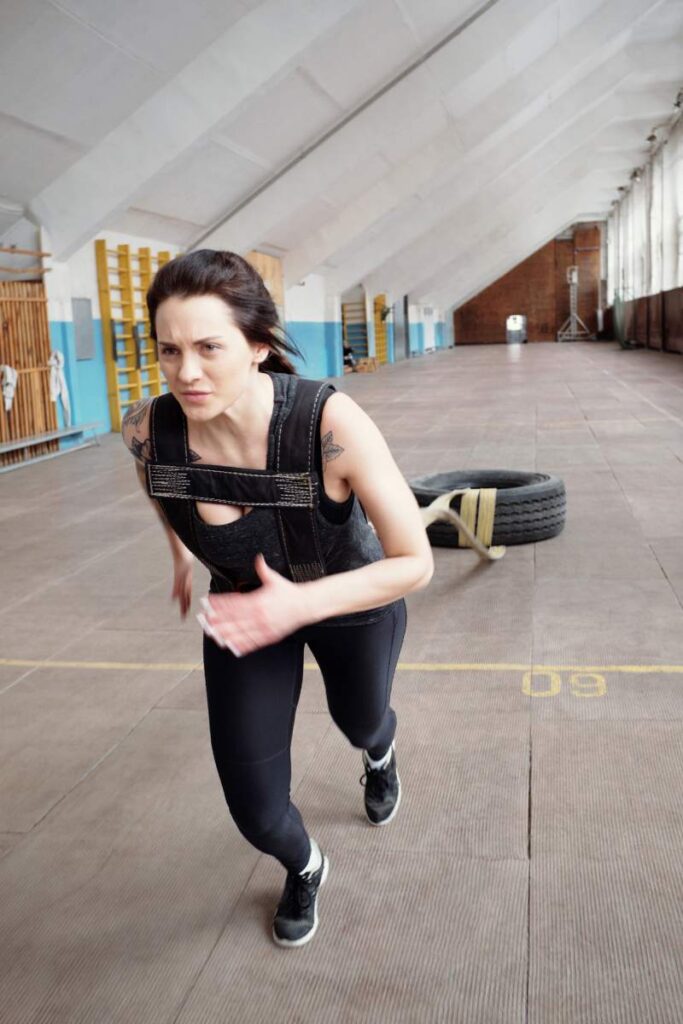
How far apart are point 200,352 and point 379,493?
0.42 metres

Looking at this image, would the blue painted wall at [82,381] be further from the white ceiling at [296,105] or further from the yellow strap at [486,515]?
the yellow strap at [486,515]

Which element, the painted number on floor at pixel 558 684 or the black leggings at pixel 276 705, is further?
the painted number on floor at pixel 558 684

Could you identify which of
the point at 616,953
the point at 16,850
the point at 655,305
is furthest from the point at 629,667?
the point at 655,305

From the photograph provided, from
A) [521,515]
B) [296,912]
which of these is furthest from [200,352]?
[521,515]

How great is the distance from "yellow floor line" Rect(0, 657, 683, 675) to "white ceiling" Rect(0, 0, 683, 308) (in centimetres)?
569

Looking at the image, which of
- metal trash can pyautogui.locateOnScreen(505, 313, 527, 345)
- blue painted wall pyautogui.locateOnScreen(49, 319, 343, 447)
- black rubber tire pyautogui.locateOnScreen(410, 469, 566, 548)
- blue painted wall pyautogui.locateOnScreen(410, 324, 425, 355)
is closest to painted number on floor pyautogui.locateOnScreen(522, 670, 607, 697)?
black rubber tire pyautogui.locateOnScreen(410, 469, 566, 548)

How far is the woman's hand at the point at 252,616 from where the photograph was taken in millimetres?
1606

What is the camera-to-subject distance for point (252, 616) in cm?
161

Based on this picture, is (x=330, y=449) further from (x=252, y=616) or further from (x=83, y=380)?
(x=83, y=380)

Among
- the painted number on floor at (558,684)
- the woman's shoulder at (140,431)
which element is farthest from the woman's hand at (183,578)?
the painted number on floor at (558,684)

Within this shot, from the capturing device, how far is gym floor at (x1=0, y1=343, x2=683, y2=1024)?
205 cm

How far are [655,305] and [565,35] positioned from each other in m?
13.4

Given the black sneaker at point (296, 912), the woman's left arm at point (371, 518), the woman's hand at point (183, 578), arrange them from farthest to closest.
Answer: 1. the woman's hand at point (183, 578)
2. the black sneaker at point (296, 912)
3. the woman's left arm at point (371, 518)

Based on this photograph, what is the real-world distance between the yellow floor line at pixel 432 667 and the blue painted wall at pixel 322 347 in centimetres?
1841
